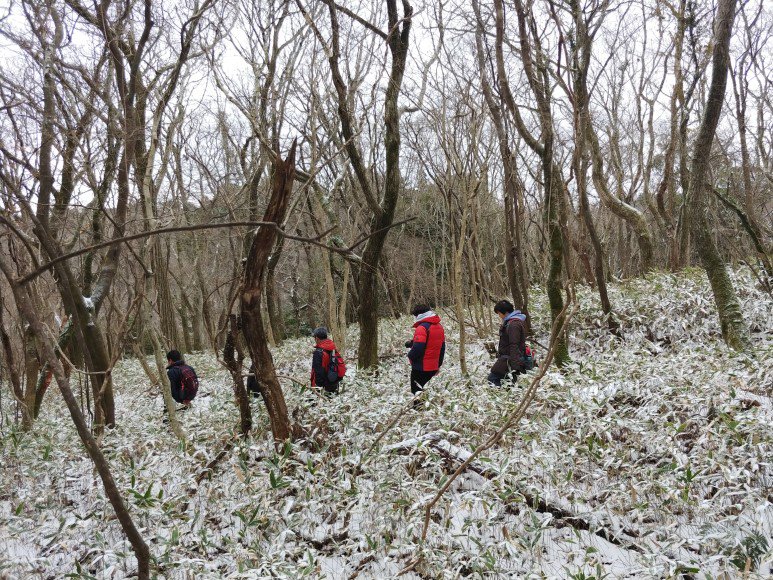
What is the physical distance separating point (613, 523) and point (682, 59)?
13.8m

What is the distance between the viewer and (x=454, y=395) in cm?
696

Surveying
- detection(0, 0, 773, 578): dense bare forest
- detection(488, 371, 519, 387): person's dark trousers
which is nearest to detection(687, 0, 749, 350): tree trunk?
detection(0, 0, 773, 578): dense bare forest

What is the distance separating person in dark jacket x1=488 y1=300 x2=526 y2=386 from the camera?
24.3 feet

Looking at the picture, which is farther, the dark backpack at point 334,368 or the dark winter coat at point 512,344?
the dark backpack at point 334,368

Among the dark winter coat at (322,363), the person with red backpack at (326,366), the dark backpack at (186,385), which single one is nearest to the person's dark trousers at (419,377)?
the person with red backpack at (326,366)

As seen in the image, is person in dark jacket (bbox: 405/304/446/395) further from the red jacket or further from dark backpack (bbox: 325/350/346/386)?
dark backpack (bbox: 325/350/346/386)

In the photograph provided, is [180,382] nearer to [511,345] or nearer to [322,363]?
[322,363]

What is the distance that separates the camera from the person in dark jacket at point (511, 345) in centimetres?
742

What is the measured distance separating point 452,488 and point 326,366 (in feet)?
10.5

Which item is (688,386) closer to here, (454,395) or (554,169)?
(454,395)

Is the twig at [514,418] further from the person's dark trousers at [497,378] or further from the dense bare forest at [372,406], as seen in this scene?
the person's dark trousers at [497,378]

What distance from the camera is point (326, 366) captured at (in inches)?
303

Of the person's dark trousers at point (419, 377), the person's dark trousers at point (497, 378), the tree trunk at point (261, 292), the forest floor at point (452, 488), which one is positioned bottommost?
the forest floor at point (452, 488)

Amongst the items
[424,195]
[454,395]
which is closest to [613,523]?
[454,395]
